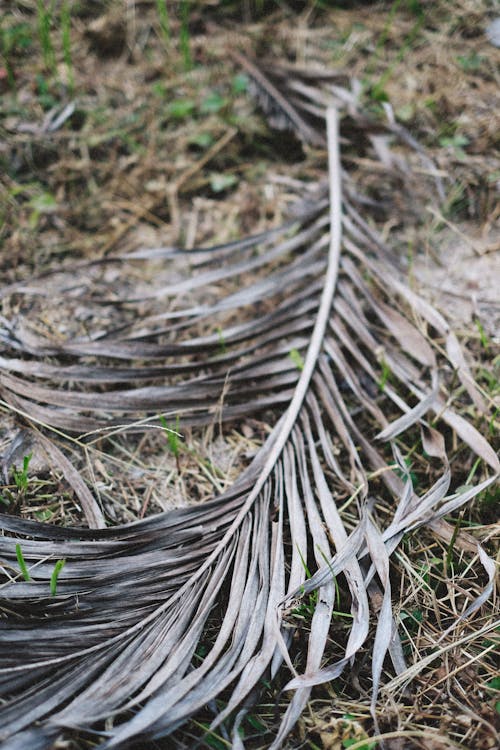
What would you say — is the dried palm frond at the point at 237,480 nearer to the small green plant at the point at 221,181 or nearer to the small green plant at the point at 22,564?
the small green plant at the point at 22,564

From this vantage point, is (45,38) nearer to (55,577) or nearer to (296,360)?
(296,360)

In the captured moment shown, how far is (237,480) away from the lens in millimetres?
1243

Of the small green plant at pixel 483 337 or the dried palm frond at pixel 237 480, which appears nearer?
the dried palm frond at pixel 237 480

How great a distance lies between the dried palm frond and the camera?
928 mm

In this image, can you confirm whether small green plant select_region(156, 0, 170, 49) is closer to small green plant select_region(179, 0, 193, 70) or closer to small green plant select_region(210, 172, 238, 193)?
small green plant select_region(179, 0, 193, 70)

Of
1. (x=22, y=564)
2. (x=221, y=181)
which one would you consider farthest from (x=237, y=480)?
(x=221, y=181)

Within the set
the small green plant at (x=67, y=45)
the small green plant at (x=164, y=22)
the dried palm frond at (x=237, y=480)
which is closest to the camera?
the dried palm frond at (x=237, y=480)

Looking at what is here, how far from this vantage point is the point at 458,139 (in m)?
1.92

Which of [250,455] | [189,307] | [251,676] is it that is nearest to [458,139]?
[189,307]

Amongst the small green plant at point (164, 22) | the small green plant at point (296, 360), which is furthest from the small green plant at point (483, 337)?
the small green plant at point (164, 22)

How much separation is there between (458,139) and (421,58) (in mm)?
467

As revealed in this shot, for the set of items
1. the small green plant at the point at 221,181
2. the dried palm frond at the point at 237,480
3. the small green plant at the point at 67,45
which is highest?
the small green plant at the point at 67,45

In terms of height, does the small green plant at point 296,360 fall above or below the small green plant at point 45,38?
below

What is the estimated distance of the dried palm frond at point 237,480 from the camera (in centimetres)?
93
